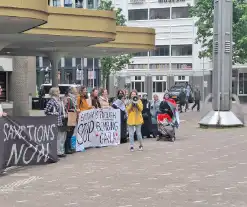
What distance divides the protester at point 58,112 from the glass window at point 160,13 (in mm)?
57842

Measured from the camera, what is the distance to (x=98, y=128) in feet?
49.8

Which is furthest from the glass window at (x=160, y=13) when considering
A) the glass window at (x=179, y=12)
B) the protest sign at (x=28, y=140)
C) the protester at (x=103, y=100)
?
the protest sign at (x=28, y=140)

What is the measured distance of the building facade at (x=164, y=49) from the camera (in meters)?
66.5

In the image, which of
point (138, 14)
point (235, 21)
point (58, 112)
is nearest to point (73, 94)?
point (58, 112)

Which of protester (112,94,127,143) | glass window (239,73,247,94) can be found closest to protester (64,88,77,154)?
protester (112,94,127,143)

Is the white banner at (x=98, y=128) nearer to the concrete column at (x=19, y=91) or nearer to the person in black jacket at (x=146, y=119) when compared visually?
the person in black jacket at (x=146, y=119)

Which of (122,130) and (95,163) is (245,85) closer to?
(122,130)

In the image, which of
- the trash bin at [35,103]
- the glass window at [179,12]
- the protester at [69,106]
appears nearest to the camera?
the protester at [69,106]

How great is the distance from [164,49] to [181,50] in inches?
93.2

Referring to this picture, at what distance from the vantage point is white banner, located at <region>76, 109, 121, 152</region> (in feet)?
46.9

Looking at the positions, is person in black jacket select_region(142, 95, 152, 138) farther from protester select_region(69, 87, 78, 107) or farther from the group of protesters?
protester select_region(69, 87, 78, 107)

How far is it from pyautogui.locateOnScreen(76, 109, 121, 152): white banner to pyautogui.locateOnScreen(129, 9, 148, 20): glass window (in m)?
55.9

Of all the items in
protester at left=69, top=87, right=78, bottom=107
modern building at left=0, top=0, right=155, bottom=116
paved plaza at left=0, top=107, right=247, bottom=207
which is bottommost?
paved plaza at left=0, top=107, right=247, bottom=207

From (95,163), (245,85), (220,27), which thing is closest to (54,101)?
(95,163)
